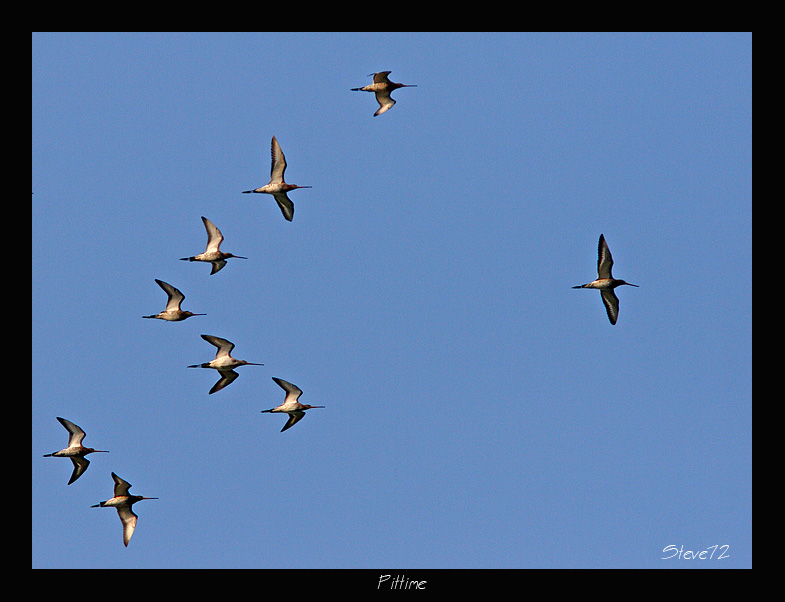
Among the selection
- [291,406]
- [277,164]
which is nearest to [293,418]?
[291,406]

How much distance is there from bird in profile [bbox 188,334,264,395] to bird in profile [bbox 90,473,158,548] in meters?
3.66

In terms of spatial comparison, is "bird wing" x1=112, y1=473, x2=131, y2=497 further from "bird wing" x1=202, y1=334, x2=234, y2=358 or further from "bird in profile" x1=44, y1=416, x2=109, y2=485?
"bird wing" x1=202, y1=334, x2=234, y2=358

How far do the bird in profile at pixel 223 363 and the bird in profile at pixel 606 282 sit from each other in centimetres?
1063

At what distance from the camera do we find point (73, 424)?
29.8 meters

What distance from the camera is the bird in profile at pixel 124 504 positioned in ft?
98.2

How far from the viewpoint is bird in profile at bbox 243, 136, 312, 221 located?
96.6 feet

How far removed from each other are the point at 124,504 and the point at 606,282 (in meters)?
15.8

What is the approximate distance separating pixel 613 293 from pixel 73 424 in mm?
16451

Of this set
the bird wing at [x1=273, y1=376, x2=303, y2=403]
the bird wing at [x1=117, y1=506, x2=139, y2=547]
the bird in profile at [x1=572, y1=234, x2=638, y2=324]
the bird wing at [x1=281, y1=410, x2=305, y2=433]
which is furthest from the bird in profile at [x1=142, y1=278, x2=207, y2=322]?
the bird in profile at [x1=572, y1=234, x2=638, y2=324]

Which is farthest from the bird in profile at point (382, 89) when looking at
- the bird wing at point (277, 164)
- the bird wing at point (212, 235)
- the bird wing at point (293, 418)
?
the bird wing at point (293, 418)

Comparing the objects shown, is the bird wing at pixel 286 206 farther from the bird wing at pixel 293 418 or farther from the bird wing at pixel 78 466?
the bird wing at pixel 78 466

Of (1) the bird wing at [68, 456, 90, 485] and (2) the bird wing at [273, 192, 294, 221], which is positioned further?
(1) the bird wing at [68, 456, 90, 485]
